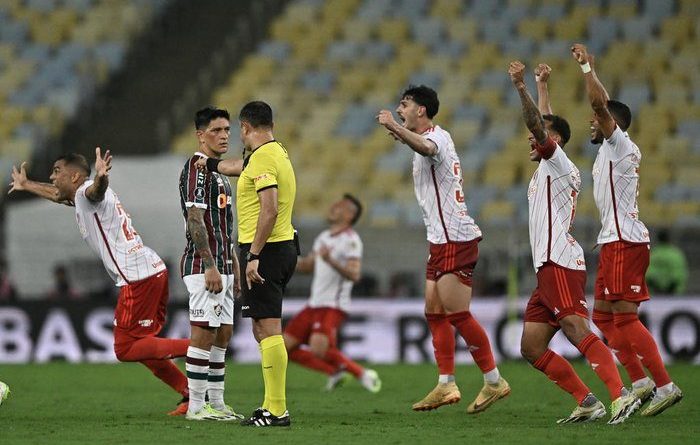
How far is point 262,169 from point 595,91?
2.65 metres

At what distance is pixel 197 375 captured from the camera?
10.8m

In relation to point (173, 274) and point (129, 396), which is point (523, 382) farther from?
point (173, 274)

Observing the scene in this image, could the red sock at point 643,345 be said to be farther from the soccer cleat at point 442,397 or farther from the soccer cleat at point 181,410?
the soccer cleat at point 181,410

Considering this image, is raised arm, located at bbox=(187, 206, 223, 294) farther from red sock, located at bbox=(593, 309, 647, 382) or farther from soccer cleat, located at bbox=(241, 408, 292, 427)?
red sock, located at bbox=(593, 309, 647, 382)

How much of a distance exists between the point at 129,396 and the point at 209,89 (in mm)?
15052

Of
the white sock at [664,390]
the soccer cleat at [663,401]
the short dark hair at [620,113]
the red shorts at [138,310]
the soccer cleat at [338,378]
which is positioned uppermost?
the short dark hair at [620,113]

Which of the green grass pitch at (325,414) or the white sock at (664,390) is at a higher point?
the white sock at (664,390)

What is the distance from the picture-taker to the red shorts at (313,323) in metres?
15.6

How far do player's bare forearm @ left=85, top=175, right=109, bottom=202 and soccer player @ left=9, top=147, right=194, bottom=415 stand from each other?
139 millimetres

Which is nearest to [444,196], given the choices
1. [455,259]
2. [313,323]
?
[455,259]

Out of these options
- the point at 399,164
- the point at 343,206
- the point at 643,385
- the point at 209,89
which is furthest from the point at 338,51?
the point at 643,385

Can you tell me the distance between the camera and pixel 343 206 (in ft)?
51.7

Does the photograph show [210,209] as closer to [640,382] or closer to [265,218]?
[265,218]

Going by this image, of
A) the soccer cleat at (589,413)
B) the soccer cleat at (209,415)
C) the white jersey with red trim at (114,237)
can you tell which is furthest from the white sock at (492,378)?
the white jersey with red trim at (114,237)
